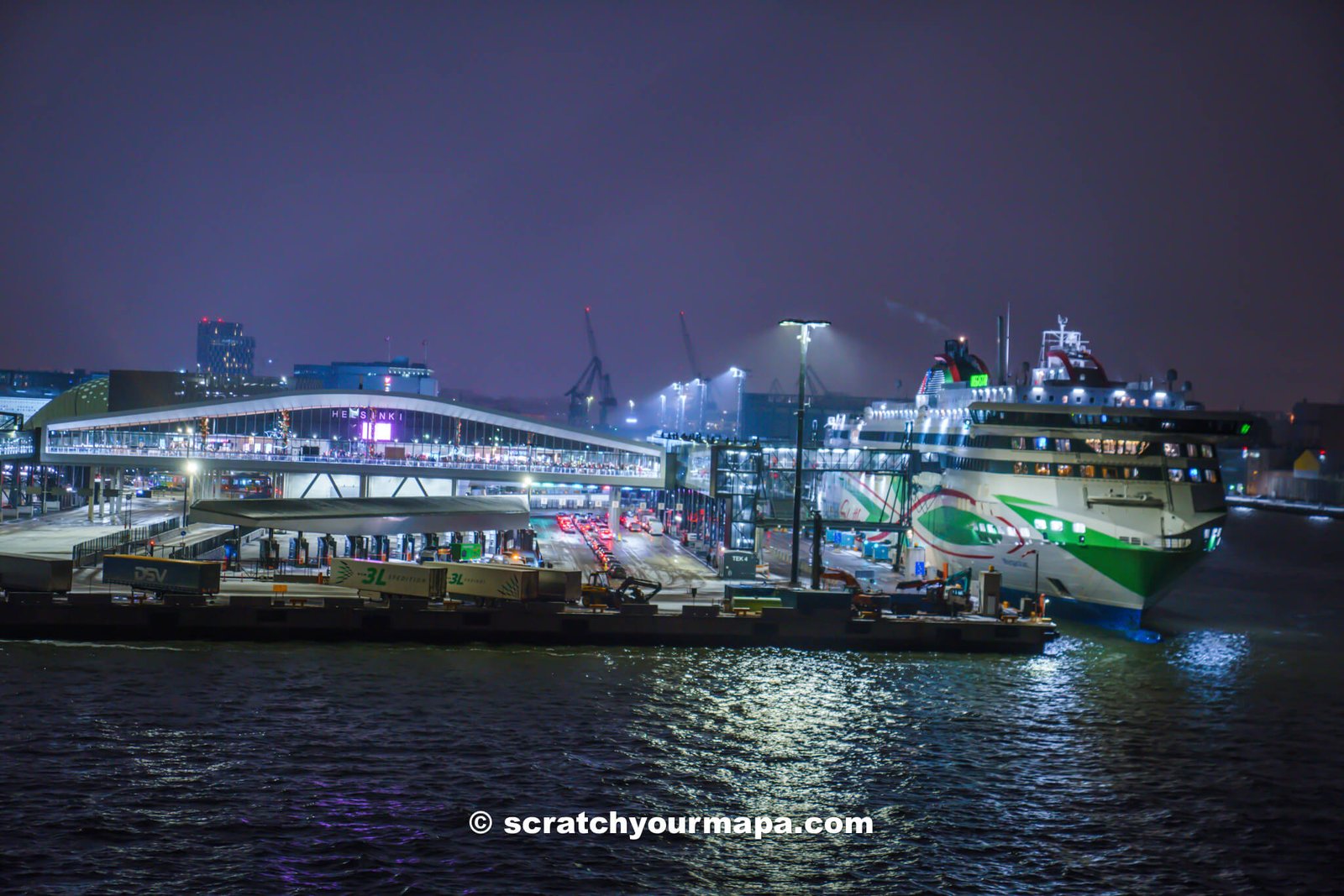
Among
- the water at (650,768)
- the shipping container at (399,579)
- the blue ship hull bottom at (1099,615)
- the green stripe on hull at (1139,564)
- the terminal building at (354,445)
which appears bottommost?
the water at (650,768)

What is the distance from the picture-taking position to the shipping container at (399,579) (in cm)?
5003

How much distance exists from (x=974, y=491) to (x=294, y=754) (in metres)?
42.6

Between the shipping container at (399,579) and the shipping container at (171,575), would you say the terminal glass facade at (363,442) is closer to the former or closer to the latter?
the shipping container at (171,575)

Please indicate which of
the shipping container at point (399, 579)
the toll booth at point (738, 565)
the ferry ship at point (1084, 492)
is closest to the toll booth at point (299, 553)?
the shipping container at point (399, 579)

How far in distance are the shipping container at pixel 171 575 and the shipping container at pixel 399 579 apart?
5.74 meters

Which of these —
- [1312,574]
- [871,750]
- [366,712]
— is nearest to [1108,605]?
[871,750]

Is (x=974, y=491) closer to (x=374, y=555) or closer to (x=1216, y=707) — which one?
(x=1216, y=707)

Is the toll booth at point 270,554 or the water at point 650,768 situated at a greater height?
the toll booth at point 270,554

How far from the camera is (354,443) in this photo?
7588 cm

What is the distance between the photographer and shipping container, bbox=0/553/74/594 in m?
47.5

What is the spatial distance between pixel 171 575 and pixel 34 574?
17.6ft

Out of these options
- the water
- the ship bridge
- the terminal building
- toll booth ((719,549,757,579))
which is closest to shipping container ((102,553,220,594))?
the water

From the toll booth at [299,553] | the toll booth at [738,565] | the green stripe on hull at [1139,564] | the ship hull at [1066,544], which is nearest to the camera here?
the green stripe on hull at [1139,564]

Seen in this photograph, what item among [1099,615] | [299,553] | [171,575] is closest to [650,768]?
[171,575]
